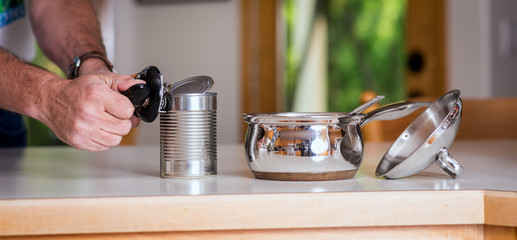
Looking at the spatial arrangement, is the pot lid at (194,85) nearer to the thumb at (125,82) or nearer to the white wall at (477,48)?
the thumb at (125,82)

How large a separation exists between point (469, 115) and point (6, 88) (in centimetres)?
127

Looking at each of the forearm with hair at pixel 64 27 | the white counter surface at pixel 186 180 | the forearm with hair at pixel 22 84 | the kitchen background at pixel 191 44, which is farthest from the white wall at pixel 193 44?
the forearm with hair at pixel 22 84

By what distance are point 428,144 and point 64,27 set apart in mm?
927

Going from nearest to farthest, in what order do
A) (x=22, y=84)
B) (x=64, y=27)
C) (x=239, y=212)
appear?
1. (x=239, y=212)
2. (x=22, y=84)
3. (x=64, y=27)

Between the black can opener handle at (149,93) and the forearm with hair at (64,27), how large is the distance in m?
0.58

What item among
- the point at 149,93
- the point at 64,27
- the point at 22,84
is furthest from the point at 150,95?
the point at 64,27

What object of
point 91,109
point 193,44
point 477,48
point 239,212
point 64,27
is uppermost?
point 193,44

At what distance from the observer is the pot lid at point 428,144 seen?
2.22ft

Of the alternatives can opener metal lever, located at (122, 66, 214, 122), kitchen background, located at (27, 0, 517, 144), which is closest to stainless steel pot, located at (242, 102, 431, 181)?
can opener metal lever, located at (122, 66, 214, 122)

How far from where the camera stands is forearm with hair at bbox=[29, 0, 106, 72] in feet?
4.19

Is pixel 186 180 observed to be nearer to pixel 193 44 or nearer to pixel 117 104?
pixel 117 104

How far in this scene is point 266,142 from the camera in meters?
0.70

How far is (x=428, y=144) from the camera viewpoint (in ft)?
2.23

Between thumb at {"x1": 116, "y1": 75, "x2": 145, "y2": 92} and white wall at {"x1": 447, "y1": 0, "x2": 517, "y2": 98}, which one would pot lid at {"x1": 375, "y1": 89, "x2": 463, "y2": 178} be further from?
white wall at {"x1": 447, "y1": 0, "x2": 517, "y2": 98}
